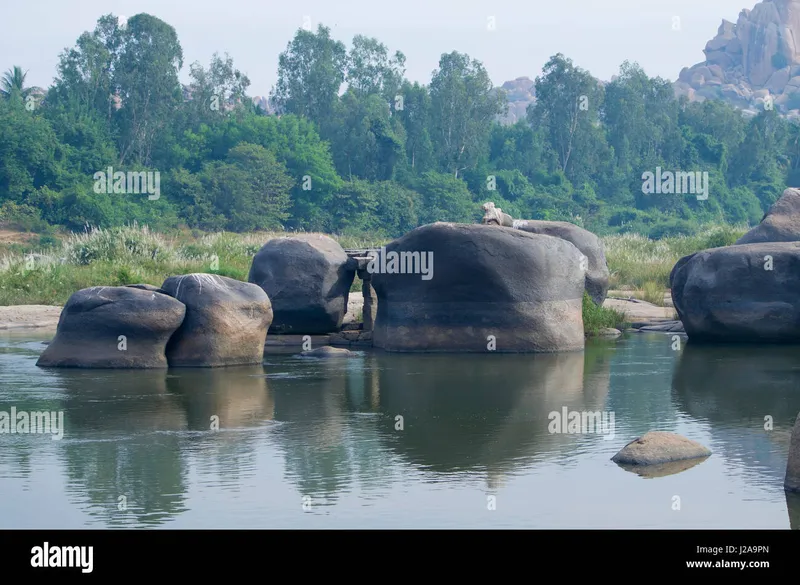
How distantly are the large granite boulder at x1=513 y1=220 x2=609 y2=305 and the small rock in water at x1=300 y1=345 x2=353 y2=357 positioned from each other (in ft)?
13.5

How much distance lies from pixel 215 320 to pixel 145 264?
39.2 ft

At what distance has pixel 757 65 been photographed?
431 ft

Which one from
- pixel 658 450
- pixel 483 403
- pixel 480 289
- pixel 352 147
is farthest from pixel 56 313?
pixel 352 147

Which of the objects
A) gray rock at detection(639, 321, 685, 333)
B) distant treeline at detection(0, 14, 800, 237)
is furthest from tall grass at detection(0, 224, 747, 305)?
distant treeline at detection(0, 14, 800, 237)

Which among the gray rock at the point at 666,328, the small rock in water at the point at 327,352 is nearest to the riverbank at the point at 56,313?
the gray rock at the point at 666,328

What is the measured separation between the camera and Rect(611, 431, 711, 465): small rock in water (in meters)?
10.7

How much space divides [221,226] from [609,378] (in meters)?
33.8

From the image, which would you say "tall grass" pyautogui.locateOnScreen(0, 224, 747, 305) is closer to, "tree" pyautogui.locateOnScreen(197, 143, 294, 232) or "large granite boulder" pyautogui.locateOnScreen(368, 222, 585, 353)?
"large granite boulder" pyautogui.locateOnScreen(368, 222, 585, 353)

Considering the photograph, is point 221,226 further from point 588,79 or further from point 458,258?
point 458,258

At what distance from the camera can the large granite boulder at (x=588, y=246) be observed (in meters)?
21.1

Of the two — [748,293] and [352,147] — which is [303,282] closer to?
[748,293]

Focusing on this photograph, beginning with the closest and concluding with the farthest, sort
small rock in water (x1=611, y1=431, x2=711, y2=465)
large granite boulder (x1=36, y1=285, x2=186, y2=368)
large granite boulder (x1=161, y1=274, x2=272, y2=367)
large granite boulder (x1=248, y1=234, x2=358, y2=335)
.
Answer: small rock in water (x1=611, y1=431, x2=711, y2=465) → large granite boulder (x1=36, y1=285, x2=186, y2=368) → large granite boulder (x1=161, y1=274, x2=272, y2=367) → large granite boulder (x1=248, y1=234, x2=358, y2=335)

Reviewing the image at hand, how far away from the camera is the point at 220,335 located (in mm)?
16438

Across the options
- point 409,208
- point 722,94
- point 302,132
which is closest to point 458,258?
point 409,208
